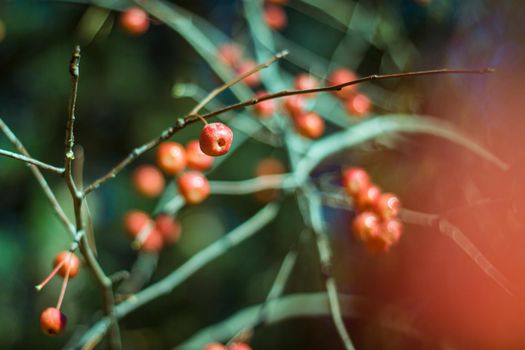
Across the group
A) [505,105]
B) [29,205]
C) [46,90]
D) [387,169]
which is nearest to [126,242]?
[29,205]

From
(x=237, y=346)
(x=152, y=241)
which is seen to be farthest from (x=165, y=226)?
(x=237, y=346)

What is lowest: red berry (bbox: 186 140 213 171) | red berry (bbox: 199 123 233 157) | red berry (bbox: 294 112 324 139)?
red berry (bbox: 199 123 233 157)

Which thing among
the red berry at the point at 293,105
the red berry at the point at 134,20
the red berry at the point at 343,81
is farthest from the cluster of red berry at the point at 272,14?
the red berry at the point at 293,105

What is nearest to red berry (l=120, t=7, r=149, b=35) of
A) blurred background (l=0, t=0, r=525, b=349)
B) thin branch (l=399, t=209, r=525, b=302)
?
blurred background (l=0, t=0, r=525, b=349)

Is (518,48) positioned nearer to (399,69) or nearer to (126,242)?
(399,69)

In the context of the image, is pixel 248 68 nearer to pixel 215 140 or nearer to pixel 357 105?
pixel 357 105

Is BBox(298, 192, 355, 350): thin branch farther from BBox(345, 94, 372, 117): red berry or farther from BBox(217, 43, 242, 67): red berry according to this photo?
BBox(217, 43, 242, 67): red berry
